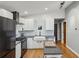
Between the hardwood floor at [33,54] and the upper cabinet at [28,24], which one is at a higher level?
the upper cabinet at [28,24]

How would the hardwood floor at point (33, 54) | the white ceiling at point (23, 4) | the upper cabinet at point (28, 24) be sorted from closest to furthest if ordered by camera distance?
the white ceiling at point (23, 4) < the hardwood floor at point (33, 54) < the upper cabinet at point (28, 24)

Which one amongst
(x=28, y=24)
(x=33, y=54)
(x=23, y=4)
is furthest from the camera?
(x=28, y=24)

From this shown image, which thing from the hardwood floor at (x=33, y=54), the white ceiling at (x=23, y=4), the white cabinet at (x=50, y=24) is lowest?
the hardwood floor at (x=33, y=54)

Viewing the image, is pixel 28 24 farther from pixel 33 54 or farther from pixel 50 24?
pixel 33 54

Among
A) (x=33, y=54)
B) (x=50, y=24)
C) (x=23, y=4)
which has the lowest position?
(x=33, y=54)

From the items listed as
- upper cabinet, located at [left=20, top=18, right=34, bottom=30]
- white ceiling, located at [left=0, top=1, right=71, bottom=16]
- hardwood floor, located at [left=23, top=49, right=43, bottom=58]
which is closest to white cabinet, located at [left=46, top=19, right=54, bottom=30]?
upper cabinet, located at [left=20, top=18, right=34, bottom=30]

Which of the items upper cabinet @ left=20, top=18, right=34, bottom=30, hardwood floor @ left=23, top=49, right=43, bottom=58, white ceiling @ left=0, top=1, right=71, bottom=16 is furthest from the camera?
upper cabinet @ left=20, top=18, right=34, bottom=30

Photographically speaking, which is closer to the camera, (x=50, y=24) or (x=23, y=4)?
(x=23, y=4)

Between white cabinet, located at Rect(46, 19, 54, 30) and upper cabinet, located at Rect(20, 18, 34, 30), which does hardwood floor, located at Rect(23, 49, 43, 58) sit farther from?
white cabinet, located at Rect(46, 19, 54, 30)

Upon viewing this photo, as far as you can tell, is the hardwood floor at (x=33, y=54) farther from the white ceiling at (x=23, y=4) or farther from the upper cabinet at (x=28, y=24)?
the white ceiling at (x=23, y=4)

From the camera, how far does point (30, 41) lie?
8.63m

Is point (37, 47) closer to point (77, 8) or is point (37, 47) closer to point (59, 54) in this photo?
point (77, 8)

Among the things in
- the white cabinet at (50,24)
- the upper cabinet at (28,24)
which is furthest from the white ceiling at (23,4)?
the white cabinet at (50,24)

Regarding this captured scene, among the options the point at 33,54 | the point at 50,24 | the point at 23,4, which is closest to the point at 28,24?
the point at 50,24
